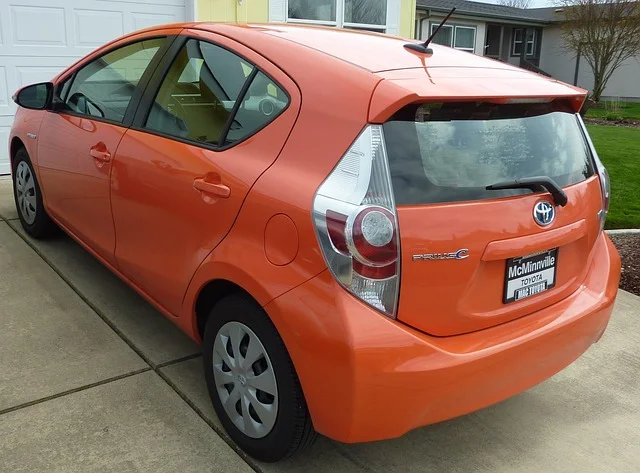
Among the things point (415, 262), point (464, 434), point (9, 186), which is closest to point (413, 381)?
point (415, 262)

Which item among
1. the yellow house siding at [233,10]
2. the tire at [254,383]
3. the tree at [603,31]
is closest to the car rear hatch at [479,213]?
the tire at [254,383]

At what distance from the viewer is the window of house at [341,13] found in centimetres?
921

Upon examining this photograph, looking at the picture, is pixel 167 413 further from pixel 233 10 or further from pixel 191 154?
pixel 233 10

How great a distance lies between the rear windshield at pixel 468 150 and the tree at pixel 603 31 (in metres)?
23.5

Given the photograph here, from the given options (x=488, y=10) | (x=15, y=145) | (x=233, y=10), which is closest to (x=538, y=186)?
(x=15, y=145)

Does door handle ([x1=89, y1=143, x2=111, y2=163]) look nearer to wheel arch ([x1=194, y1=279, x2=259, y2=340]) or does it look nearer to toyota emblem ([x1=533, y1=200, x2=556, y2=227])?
wheel arch ([x1=194, y1=279, x2=259, y2=340])

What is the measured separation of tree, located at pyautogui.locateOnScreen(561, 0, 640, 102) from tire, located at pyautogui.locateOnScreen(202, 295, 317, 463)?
79.1ft

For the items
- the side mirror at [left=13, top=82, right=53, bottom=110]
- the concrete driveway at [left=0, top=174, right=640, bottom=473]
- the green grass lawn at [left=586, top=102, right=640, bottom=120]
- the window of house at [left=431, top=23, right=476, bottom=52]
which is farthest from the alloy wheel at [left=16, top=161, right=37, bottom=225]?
the window of house at [left=431, top=23, right=476, bottom=52]

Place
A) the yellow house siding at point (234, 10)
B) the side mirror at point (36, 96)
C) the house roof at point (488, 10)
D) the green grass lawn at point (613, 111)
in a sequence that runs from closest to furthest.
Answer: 1. the side mirror at point (36, 96)
2. the yellow house siding at point (234, 10)
3. the green grass lawn at point (613, 111)
4. the house roof at point (488, 10)

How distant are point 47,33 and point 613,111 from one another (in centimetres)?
1781

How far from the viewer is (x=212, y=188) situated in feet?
8.14

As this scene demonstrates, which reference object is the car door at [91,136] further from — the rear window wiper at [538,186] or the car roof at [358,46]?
the rear window wiper at [538,186]

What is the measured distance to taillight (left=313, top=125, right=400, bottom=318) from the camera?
1.99 meters

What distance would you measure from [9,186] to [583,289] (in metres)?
5.76
